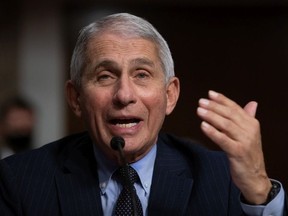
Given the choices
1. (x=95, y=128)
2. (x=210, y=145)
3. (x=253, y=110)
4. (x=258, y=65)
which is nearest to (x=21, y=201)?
(x=95, y=128)

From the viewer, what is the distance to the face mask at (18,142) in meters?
3.87

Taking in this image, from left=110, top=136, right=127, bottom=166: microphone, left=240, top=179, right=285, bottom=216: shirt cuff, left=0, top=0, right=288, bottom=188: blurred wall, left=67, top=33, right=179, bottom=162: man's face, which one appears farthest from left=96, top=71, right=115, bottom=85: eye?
left=0, top=0, right=288, bottom=188: blurred wall

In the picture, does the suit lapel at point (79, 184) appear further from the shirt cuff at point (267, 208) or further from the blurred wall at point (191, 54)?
the blurred wall at point (191, 54)

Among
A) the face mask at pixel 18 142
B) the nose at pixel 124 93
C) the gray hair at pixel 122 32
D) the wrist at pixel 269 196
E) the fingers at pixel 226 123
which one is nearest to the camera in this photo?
the fingers at pixel 226 123

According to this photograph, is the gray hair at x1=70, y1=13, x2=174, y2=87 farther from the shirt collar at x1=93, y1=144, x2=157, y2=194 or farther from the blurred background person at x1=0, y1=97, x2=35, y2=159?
the blurred background person at x1=0, y1=97, x2=35, y2=159

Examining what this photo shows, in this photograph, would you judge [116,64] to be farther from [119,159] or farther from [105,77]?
[119,159]

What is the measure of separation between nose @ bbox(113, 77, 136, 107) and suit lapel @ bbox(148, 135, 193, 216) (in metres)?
0.27

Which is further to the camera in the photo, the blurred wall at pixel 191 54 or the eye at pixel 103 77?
the blurred wall at pixel 191 54

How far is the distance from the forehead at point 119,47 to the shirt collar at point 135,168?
0.30 metres

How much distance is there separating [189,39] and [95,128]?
3155 millimetres

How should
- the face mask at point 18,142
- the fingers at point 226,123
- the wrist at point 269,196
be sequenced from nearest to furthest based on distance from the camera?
the fingers at point 226,123 → the wrist at point 269,196 → the face mask at point 18,142

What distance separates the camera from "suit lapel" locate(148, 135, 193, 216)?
1890mm

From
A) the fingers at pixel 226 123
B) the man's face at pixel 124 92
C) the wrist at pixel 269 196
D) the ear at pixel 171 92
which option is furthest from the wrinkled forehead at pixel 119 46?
the wrist at pixel 269 196

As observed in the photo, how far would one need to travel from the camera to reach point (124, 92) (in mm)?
1808
